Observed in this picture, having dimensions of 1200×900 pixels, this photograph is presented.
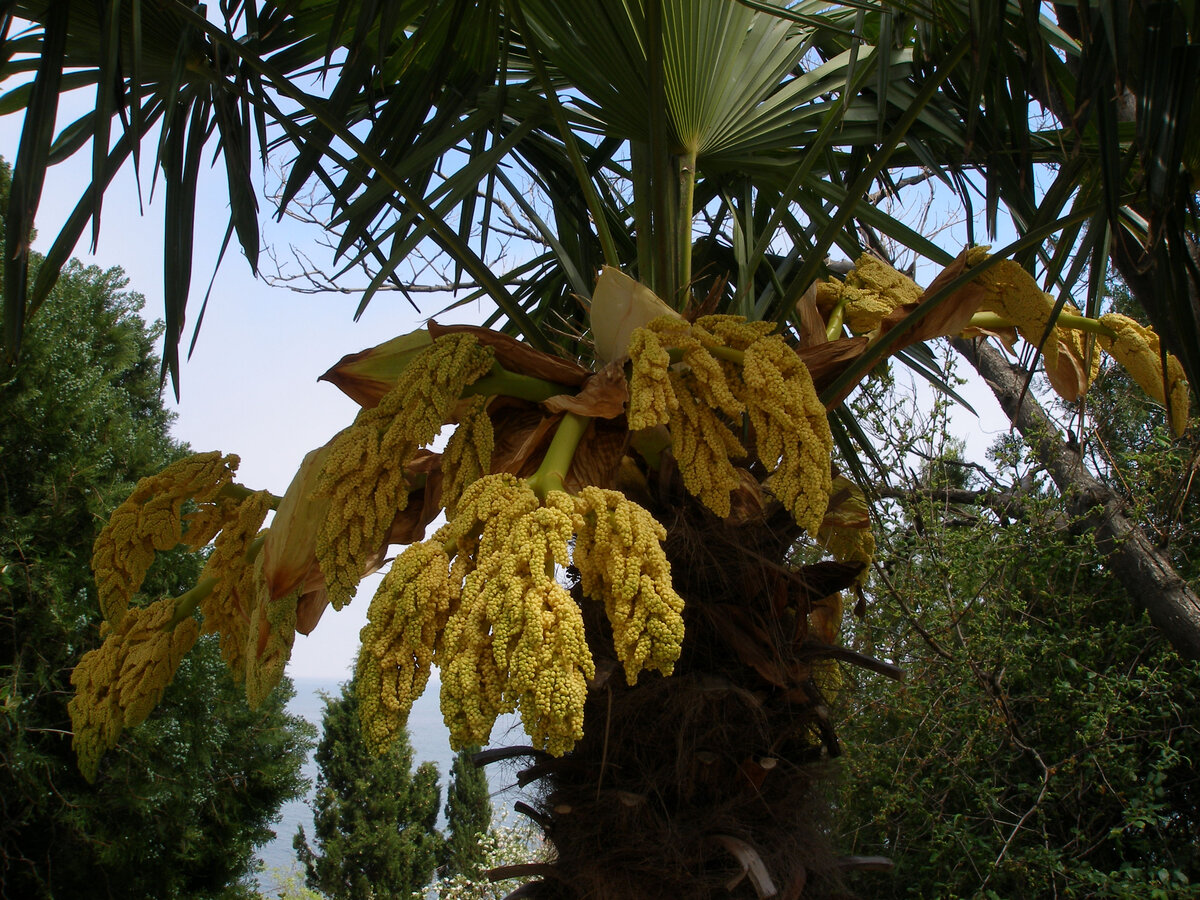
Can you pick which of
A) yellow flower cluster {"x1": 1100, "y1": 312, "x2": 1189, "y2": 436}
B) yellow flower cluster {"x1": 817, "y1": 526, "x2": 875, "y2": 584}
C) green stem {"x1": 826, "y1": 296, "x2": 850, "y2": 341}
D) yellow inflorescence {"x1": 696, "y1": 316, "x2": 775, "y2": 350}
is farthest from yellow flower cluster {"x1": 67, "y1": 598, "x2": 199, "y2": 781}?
yellow flower cluster {"x1": 1100, "y1": 312, "x2": 1189, "y2": 436}

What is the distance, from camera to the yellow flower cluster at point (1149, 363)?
1801mm

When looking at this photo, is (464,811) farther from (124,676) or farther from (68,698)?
(124,676)

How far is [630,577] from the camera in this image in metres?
1.07

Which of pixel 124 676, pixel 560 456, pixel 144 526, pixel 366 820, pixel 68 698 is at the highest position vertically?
pixel 68 698

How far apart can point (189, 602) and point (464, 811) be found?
9000 millimetres

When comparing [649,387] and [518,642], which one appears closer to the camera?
[518,642]

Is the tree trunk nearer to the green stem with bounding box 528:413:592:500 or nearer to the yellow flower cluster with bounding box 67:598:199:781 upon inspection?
the green stem with bounding box 528:413:592:500

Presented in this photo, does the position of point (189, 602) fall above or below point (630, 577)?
above

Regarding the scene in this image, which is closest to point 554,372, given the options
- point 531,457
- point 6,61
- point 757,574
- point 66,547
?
point 531,457

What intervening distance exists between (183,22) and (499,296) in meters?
0.99

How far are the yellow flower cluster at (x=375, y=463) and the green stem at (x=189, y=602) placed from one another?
0.55 m

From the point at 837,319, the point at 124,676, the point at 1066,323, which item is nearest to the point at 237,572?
the point at 124,676

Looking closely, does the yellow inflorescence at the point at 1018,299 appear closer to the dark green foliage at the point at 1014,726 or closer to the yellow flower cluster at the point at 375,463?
the yellow flower cluster at the point at 375,463

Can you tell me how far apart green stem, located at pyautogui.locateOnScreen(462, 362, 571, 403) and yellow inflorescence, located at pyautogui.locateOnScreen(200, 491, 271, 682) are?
0.55m
